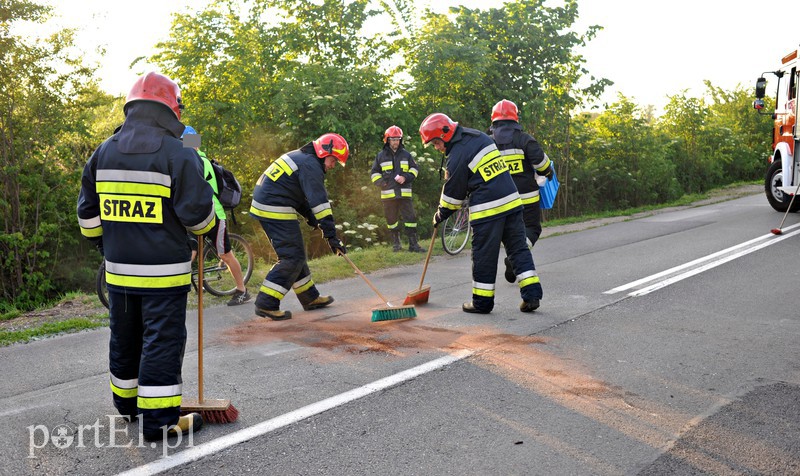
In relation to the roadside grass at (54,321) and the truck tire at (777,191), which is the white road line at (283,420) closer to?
the roadside grass at (54,321)

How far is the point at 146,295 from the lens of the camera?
13.4 feet

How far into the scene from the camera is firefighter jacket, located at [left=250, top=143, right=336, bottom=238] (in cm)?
715

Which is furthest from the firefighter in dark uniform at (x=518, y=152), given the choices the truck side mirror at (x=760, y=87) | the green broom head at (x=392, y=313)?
the truck side mirror at (x=760, y=87)

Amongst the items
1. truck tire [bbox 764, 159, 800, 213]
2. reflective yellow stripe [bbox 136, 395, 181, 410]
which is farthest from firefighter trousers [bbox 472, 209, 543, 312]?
truck tire [bbox 764, 159, 800, 213]

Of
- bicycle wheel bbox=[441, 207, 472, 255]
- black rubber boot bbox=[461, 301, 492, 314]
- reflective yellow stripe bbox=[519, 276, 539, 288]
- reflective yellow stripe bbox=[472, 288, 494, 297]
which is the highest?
bicycle wheel bbox=[441, 207, 472, 255]

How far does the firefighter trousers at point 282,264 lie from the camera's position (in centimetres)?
724

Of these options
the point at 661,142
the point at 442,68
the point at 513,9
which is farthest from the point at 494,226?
the point at 661,142

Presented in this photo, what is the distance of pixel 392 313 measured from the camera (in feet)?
22.7

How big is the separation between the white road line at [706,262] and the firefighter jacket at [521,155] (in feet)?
5.49

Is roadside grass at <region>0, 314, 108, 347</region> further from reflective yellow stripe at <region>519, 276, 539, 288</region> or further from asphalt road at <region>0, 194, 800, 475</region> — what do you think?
reflective yellow stripe at <region>519, 276, 539, 288</region>

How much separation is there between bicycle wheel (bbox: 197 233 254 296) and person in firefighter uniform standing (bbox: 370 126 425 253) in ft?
11.6

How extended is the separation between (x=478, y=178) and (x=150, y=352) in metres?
4.10

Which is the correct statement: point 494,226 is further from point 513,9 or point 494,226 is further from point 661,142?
point 661,142

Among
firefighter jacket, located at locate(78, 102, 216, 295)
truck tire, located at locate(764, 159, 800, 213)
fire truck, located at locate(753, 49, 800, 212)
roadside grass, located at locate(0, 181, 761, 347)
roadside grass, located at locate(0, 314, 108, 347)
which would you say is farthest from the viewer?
truck tire, located at locate(764, 159, 800, 213)
